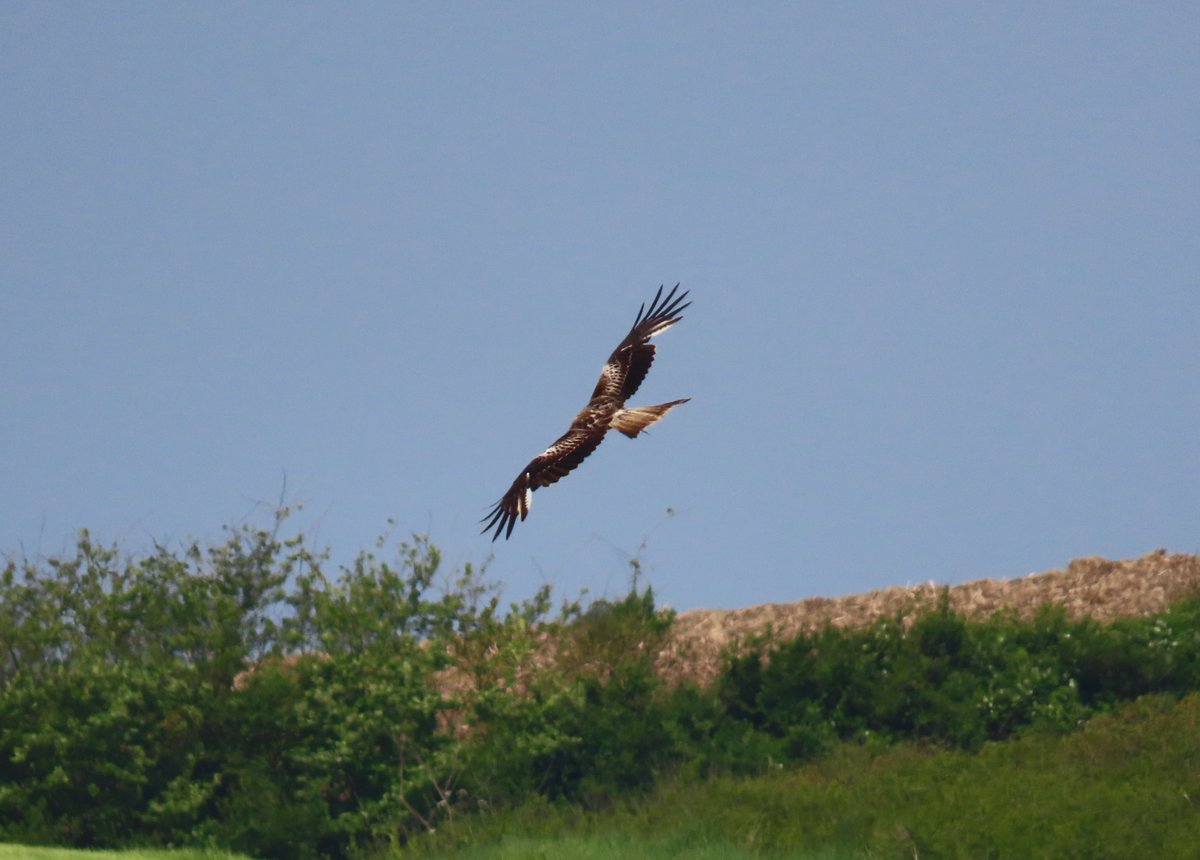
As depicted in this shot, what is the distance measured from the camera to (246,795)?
60.2ft

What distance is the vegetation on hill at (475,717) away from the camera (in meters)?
18.2

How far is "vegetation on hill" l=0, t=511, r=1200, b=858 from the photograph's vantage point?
59.9 ft

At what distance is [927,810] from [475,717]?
20.7ft

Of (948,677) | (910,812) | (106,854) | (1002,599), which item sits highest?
(1002,599)

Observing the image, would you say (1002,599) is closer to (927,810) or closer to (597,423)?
(927,810)

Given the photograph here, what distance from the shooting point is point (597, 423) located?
10.7 m

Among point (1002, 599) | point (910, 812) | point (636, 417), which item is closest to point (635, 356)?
point (636, 417)

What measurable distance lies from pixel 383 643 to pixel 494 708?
1902 mm

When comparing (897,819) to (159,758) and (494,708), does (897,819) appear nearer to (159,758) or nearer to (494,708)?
(494,708)

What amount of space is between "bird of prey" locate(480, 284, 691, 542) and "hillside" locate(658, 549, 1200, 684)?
10.8m

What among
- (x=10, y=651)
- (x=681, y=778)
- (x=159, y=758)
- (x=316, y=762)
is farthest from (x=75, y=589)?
(x=681, y=778)

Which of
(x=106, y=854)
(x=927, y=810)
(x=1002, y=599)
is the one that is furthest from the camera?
(x=1002, y=599)

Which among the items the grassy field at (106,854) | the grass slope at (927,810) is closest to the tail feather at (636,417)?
the grass slope at (927,810)

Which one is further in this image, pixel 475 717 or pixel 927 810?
pixel 475 717
